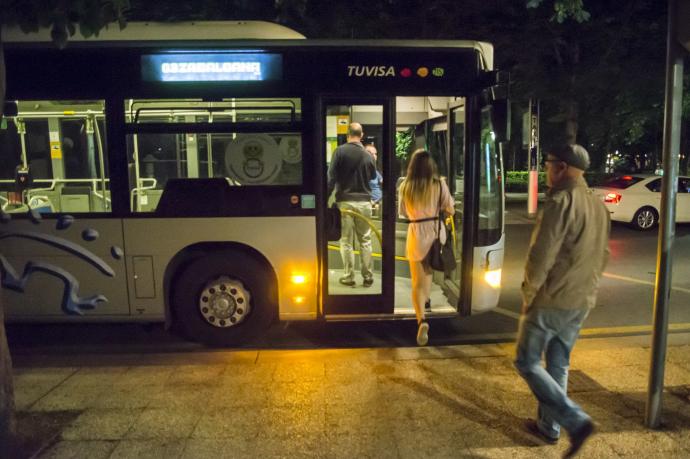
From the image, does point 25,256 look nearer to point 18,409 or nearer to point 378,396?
point 18,409

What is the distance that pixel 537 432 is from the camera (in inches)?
161

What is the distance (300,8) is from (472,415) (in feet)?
18.5

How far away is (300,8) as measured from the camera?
7770 mm

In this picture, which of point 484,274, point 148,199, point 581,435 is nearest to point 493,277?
point 484,274

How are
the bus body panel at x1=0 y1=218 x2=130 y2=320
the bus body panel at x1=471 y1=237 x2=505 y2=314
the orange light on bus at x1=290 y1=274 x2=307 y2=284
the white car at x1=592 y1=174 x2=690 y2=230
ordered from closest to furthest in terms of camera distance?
the bus body panel at x1=0 y1=218 x2=130 y2=320, the orange light on bus at x1=290 y1=274 x2=307 y2=284, the bus body panel at x1=471 y1=237 x2=505 y2=314, the white car at x1=592 y1=174 x2=690 y2=230

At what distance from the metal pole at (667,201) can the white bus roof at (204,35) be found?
91.3 inches

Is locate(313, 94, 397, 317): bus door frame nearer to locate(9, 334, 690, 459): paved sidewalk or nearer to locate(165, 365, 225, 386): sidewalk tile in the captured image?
locate(9, 334, 690, 459): paved sidewalk

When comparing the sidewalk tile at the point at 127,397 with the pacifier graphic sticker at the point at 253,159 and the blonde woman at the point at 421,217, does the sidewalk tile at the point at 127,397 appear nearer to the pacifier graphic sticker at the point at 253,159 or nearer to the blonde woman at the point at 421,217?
the pacifier graphic sticker at the point at 253,159

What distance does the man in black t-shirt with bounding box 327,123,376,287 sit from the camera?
6598 millimetres

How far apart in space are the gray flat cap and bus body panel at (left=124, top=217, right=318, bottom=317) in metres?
2.86

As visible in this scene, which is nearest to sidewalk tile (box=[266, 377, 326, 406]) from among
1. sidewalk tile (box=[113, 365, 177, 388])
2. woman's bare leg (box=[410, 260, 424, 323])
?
sidewalk tile (box=[113, 365, 177, 388])

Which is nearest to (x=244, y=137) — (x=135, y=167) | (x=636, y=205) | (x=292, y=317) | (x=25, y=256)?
(x=135, y=167)

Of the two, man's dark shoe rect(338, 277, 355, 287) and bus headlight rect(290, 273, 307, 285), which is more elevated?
bus headlight rect(290, 273, 307, 285)

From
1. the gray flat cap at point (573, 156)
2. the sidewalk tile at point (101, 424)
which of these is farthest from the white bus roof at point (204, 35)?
the sidewalk tile at point (101, 424)
